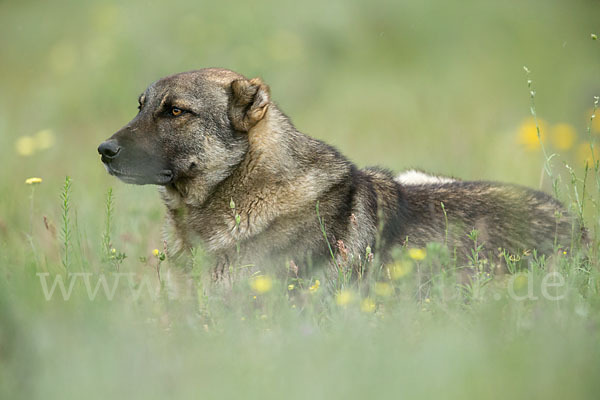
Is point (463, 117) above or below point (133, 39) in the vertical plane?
below

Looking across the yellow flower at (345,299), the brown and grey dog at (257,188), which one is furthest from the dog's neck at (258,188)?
the yellow flower at (345,299)

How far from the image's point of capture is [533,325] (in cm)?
312

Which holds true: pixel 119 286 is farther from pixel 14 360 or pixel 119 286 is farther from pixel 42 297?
pixel 14 360

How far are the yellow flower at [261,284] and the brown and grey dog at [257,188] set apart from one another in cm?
20

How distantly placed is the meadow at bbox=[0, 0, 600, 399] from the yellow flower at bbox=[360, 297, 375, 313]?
19 millimetres

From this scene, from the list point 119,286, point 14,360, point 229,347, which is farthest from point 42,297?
point 229,347

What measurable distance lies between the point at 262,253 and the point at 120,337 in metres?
1.29

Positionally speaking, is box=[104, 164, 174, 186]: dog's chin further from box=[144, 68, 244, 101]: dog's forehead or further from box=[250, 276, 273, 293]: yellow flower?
box=[250, 276, 273, 293]: yellow flower

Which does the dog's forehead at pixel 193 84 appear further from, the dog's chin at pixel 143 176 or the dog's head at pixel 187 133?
the dog's chin at pixel 143 176

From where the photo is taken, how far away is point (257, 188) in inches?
166

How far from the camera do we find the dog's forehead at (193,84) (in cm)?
428

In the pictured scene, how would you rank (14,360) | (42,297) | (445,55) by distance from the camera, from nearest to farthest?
(14,360)
(42,297)
(445,55)

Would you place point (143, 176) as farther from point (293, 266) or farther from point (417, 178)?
point (417, 178)

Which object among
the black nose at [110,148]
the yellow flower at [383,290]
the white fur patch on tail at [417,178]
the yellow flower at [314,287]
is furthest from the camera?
the white fur patch on tail at [417,178]
